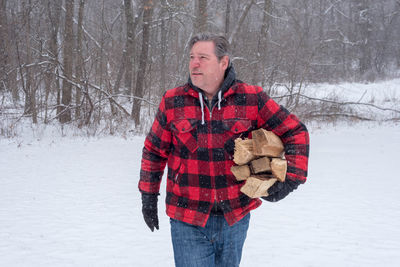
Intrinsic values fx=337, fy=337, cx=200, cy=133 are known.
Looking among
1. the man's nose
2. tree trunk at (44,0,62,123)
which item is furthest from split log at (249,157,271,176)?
tree trunk at (44,0,62,123)

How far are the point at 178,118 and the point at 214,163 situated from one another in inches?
12.4

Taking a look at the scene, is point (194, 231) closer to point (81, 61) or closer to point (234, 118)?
point (234, 118)

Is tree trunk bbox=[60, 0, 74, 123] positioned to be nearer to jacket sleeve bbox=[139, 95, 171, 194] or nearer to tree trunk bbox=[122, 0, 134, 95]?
tree trunk bbox=[122, 0, 134, 95]

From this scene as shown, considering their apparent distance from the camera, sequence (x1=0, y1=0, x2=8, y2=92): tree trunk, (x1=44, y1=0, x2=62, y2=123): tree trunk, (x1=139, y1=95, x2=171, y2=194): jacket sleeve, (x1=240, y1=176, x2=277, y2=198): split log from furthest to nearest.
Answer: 1. (x1=44, y1=0, x2=62, y2=123): tree trunk
2. (x1=0, y1=0, x2=8, y2=92): tree trunk
3. (x1=139, y1=95, x2=171, y2=194): jacket sleeve
4. (x1=240, y1=176, x2=277, y2=198): split log

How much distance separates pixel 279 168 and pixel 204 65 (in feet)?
2.18

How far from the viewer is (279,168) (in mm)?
1642

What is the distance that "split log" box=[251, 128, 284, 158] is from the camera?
5.41 feet

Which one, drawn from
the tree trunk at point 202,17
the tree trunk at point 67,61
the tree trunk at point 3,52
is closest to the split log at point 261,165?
the tree trunk at point 67,61

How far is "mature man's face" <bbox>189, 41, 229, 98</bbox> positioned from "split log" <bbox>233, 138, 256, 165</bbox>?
0.36 meters

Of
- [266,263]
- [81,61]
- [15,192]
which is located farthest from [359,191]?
[81,61]

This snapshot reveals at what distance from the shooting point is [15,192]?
5516 millimetres

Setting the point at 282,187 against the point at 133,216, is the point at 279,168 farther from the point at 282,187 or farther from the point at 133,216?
the point at 133,216

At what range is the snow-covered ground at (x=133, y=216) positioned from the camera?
3686 mm

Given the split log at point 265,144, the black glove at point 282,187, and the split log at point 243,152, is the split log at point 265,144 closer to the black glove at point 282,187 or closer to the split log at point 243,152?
the split log at point 243,152
